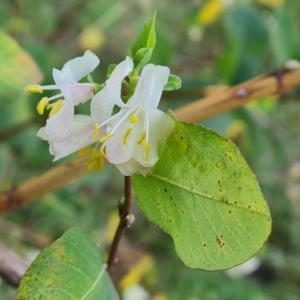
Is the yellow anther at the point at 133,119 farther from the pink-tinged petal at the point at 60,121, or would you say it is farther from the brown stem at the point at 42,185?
the brown stem at the point at 42,185

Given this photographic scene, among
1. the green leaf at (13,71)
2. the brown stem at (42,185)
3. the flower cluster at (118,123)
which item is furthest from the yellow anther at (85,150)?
the green leaf at (13,71)

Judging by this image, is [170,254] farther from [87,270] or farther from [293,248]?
[87,270]

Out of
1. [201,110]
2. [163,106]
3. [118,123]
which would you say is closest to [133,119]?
[118,123]

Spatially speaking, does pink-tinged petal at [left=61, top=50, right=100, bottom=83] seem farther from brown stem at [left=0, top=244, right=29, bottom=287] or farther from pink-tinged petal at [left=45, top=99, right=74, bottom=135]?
brown stem at [left=0, top=244, right=29, bottom=287]

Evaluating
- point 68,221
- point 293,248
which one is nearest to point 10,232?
point 68,221

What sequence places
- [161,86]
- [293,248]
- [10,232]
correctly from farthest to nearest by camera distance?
[293,248] < [10,232] < [161,86]

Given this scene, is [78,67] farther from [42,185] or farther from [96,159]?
[42,185]
